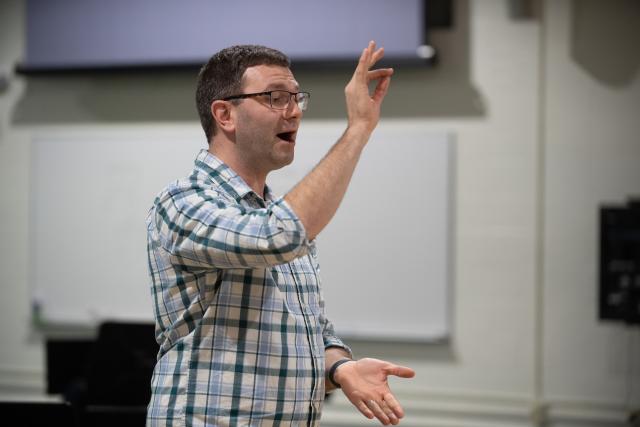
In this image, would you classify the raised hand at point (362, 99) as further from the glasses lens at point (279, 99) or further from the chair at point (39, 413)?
the chair at point (39, 413)

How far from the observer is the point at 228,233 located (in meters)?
1.26

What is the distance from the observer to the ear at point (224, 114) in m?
1.53

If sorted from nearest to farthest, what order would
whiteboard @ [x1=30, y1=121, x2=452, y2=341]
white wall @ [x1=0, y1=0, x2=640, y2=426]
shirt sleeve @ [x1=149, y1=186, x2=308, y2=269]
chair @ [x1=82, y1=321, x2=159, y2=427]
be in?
shirt sleeve @ [x1=149, y1=186, x2=308, y2=269] < chair @ [x1=82, y1=321, x2=159, y2=427] < white wall @ [x1=0, y1=0, x2=640, y2=426] < whiteboard @ [x1=30, y1=121, x2=452, y2=341]

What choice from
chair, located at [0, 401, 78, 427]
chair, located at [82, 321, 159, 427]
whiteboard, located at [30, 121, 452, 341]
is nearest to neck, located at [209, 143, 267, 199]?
chair, located at [0, 401, 78, 427]

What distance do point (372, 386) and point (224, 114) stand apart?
0.62 m

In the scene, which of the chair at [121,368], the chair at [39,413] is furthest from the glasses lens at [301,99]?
the chair at [121,368]

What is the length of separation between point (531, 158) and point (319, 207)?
2891mm

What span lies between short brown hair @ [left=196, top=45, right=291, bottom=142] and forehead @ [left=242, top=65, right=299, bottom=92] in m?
0.01

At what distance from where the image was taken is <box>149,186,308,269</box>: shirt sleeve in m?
1.24

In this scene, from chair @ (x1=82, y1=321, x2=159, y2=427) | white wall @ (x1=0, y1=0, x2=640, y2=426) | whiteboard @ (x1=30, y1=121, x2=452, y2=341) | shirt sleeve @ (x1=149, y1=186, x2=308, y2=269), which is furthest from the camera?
whiteboard @ (x1=30, y1=121, x2=452, y2=341)

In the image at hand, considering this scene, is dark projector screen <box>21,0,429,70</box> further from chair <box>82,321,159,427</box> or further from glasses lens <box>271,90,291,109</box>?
glasses lens <box>271,90,291,109</box>

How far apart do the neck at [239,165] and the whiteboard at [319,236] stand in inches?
98.2

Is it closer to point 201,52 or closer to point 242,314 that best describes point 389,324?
point 201,52

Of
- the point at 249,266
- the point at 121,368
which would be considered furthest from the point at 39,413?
the point at 249,266
